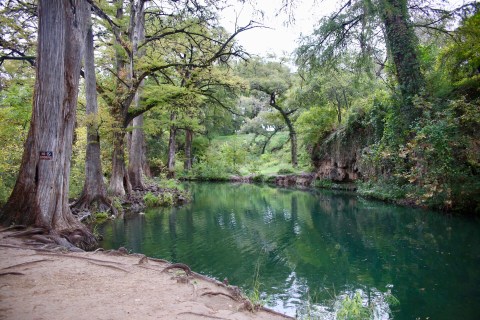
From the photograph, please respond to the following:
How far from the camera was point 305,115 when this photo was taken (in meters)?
24.6

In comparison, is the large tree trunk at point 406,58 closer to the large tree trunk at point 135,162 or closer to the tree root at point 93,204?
the tree root at point 93,204

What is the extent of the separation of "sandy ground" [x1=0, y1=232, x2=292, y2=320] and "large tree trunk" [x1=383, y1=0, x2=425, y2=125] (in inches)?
417

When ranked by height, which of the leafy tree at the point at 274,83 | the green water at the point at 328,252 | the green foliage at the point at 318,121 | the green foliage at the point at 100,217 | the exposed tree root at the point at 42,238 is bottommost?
the green water at the point at 328,252

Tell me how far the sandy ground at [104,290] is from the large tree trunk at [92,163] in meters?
6.43

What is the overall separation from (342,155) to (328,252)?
14.1 m

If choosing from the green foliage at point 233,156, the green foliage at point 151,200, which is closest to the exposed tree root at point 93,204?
the green foliage at point 151,200

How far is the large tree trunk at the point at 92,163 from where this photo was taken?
11711 millimetres

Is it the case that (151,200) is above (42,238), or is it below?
below

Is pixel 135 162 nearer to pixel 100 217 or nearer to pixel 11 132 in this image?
pixel 100 217

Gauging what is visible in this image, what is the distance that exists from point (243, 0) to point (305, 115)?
17429mm

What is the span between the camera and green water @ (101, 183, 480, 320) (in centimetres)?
562

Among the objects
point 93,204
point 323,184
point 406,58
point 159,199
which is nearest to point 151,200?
point 159,199

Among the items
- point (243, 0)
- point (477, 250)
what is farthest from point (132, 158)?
point (477, 250)

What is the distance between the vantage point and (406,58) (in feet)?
39.8
